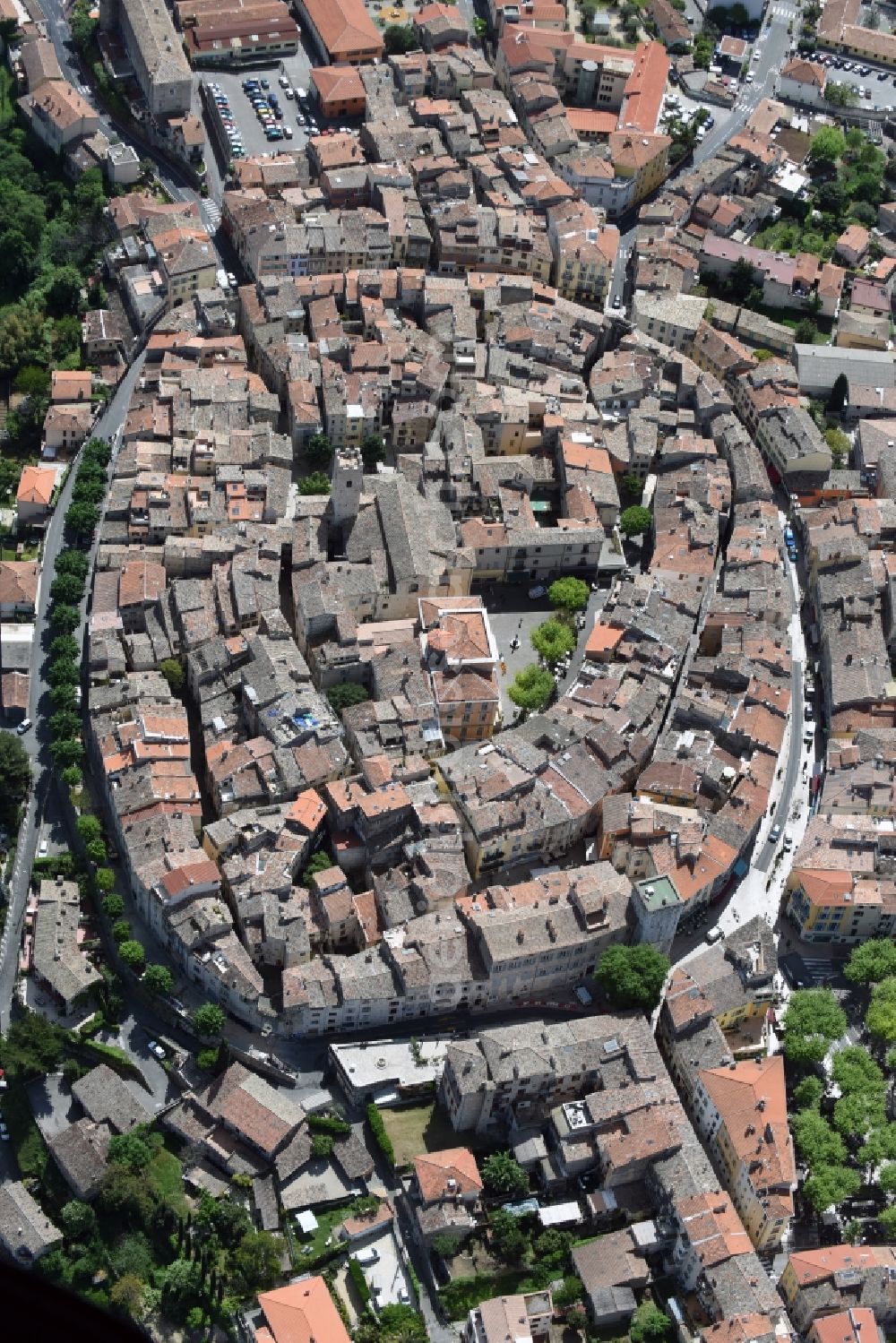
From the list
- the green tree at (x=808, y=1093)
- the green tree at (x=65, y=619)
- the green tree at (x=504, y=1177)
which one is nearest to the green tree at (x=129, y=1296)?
the green tree at (x=504, y=1177)

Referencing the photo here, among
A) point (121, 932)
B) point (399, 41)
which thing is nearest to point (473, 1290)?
point (121, 932)

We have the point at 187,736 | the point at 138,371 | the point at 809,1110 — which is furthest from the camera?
the point at 138,371

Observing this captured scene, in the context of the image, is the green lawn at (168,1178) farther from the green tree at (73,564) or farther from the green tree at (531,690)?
the green tree at (73,564)

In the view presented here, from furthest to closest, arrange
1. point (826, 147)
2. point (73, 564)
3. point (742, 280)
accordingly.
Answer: point (826, 147) < point (742, 280) < point (73, 564)

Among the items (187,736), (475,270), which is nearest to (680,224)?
(475,270)

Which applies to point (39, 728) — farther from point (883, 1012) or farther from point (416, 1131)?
point (883, 1012)

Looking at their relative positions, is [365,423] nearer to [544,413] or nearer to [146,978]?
[544,413]
